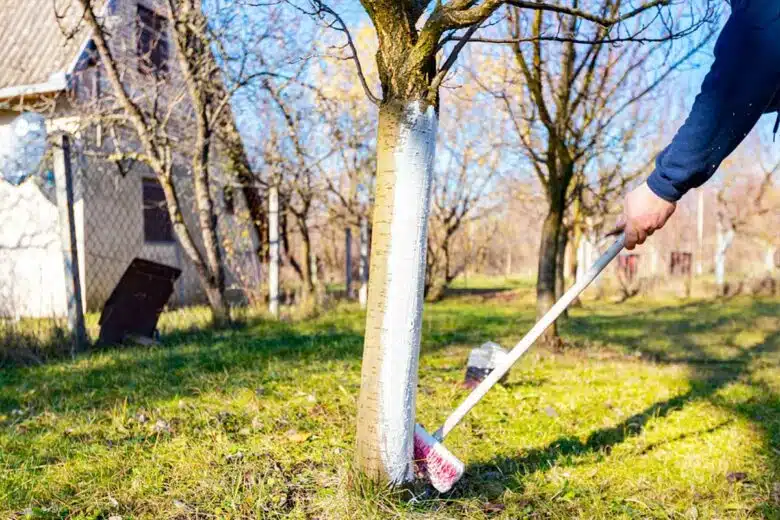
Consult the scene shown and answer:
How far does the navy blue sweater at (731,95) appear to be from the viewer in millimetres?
1446

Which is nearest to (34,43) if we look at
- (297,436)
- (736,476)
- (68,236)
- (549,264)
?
(68,236)

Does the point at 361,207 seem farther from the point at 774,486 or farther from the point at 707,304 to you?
the point at 774,486

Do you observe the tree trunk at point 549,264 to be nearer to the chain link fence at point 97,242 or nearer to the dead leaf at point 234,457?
the chain link fence at point 97,242

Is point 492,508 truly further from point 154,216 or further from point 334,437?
point 154,216

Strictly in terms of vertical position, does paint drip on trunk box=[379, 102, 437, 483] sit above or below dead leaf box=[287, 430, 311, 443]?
above

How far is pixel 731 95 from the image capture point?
59.7 inches

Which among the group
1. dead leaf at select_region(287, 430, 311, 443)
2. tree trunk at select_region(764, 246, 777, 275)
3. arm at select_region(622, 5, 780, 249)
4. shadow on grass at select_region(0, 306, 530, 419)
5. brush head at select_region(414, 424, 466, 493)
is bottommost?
shadow on grass at select_region(0, 306, 530, 419)

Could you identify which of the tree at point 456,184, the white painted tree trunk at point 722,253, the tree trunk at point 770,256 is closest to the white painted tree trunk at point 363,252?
the tree at point 456,184

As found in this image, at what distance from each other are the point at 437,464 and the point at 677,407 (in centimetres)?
249

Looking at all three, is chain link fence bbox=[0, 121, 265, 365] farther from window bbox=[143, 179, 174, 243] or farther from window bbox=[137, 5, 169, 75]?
window bbox=[137, 5, 169, 75]

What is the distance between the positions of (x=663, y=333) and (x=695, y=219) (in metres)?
27.8

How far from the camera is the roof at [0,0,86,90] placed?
29.9 feet

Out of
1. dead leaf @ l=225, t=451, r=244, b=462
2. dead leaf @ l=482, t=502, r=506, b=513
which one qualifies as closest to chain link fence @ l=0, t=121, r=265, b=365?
dead leaf @ l=225, t=451, r=244, b=462

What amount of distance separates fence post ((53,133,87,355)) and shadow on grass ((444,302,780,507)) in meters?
4.06
